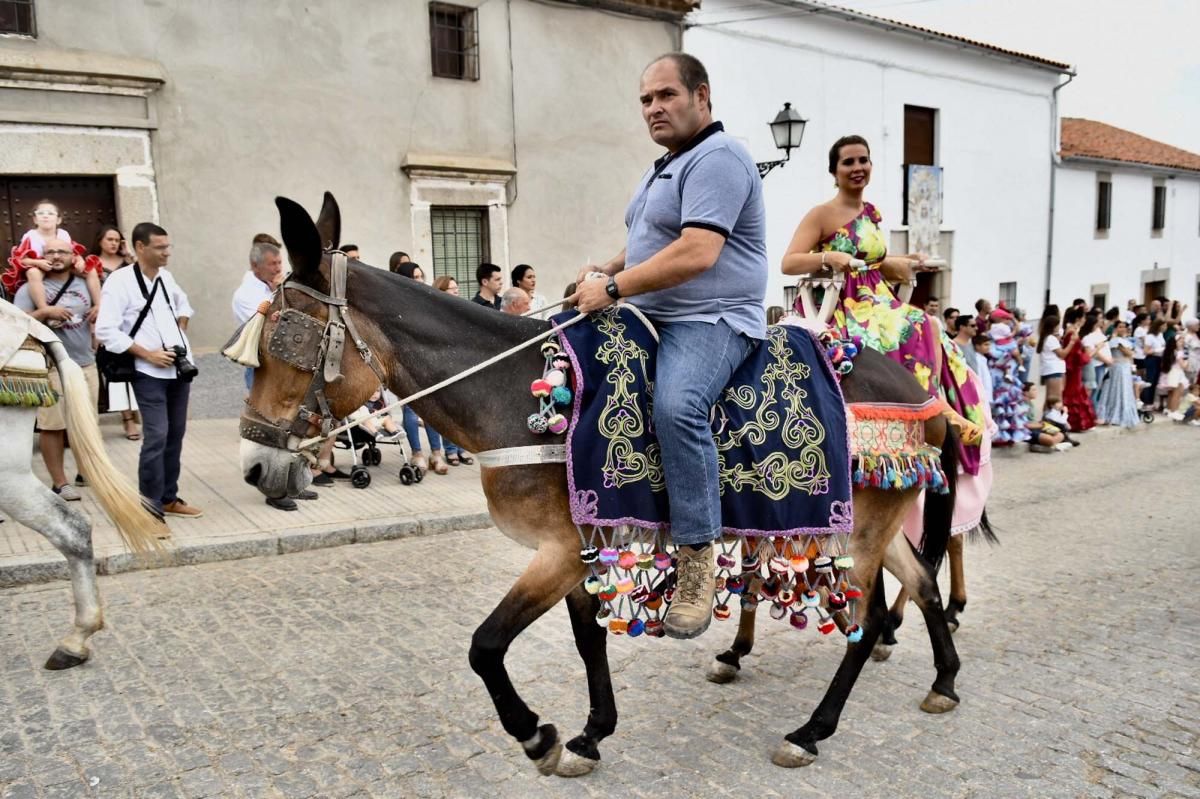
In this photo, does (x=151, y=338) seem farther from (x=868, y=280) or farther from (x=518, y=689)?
(x=868, y=280)

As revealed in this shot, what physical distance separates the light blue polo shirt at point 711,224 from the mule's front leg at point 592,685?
3.88ft

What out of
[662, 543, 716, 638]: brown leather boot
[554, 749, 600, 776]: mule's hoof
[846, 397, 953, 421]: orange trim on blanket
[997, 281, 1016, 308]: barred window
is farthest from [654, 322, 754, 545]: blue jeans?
[997, 281, 1016, 308]: barred window

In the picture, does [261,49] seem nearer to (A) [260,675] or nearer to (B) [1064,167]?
(A) [260,675]

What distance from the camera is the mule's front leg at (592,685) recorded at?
352cm

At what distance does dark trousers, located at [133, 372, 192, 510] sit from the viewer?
267 inches

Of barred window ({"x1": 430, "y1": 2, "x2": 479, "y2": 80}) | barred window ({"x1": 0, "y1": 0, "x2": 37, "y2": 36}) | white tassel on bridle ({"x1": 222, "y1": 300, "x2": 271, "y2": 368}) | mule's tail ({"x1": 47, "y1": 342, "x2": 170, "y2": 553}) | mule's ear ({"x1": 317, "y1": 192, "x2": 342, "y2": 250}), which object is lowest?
mule's tail ({"x1": 47, "y1": 342, "x2": 170, "y2": 553})

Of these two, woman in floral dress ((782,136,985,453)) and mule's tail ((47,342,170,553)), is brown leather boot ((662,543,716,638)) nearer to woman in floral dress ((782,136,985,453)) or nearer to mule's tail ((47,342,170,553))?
woman in floral dress ((782,136,985,453))

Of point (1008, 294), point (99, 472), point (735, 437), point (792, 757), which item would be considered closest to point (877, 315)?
point (735, 437)

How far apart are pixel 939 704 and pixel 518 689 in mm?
1895

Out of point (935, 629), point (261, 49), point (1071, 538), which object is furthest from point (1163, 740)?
point (261, 49)

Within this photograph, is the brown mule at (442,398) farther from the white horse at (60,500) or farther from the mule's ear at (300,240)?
the white horse at (60,500)

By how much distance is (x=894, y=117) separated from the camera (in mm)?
20641

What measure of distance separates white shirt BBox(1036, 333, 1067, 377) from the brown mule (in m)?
11.4

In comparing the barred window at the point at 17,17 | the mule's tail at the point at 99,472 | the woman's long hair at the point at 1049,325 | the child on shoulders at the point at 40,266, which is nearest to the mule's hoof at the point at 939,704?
the mule's tail at the point at 99,472
